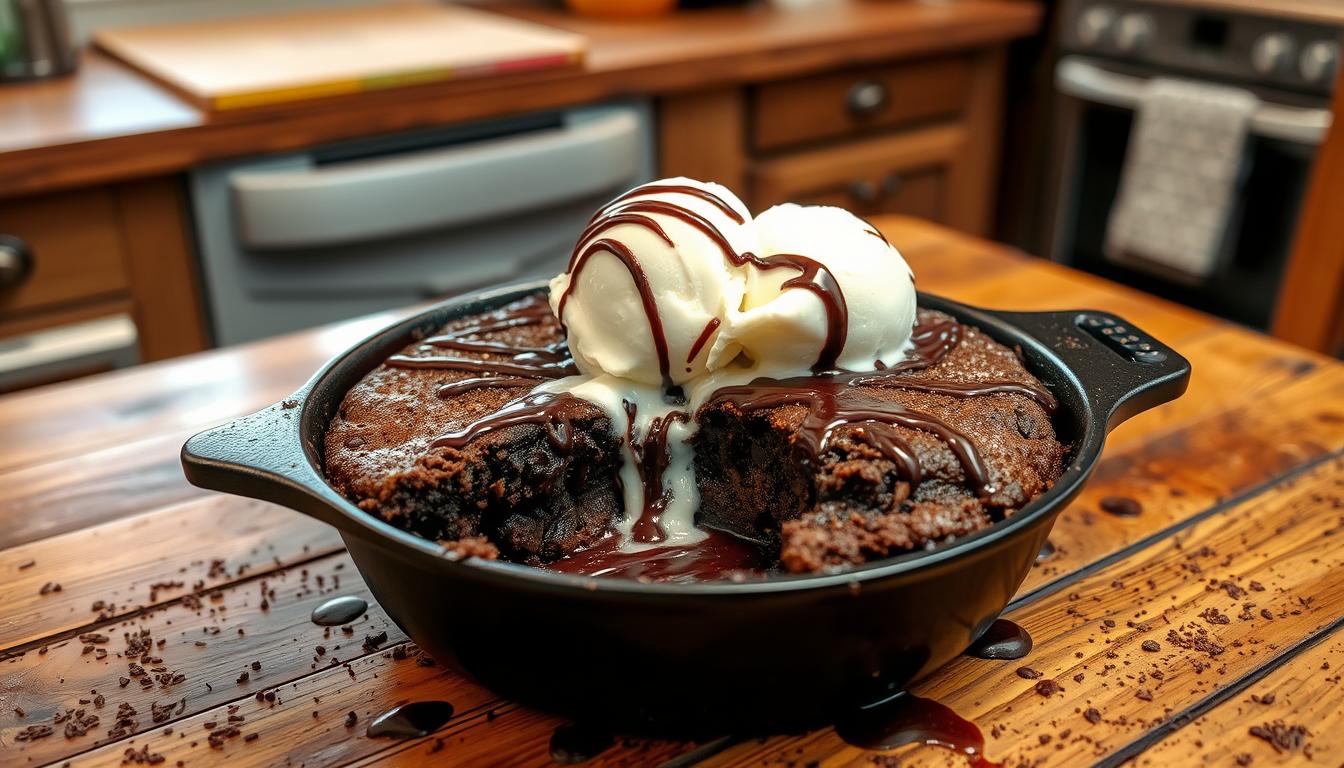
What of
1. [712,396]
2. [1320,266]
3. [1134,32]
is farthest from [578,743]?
[1134,32]

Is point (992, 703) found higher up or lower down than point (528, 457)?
lower down

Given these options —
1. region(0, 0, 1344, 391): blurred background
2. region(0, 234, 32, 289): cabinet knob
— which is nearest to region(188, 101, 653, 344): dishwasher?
region(0, 0, 1344, 391): blurred background

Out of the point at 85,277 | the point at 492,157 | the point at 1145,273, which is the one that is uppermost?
the point at 492,157

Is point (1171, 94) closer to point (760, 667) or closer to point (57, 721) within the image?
point (760, 667)

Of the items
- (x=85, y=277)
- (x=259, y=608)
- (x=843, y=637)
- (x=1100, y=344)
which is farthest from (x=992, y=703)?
(x=85, y=277)

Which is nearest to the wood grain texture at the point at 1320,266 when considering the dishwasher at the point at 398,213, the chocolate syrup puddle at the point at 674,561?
the dishwasher at the point at 398,213
